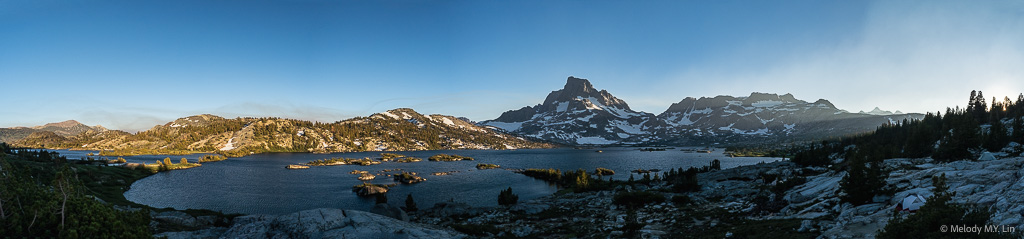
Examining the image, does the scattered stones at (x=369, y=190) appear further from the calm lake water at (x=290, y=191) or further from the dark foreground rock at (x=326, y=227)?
the dark foreground rock at (x=326, y=227)

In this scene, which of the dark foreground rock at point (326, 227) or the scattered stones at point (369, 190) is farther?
the scattered stones at point (369, 190)

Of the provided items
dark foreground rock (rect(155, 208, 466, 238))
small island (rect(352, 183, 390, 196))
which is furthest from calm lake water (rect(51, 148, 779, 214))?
dark foreground rock (rect(155, 208, 466, 238))

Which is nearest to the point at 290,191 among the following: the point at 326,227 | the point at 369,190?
the point at 369,190

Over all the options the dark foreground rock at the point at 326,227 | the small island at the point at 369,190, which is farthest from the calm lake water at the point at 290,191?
the dark foreground rock at the point at 326,227

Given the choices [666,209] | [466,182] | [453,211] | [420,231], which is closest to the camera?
[420,231]

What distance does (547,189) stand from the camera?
3307 inches

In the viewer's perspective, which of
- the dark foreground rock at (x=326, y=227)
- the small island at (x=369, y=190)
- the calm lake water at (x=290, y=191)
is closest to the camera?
the dark foreground rock at (x=326, y=227)

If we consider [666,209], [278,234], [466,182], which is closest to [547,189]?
[466,182]

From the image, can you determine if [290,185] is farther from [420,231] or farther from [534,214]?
[420,231]

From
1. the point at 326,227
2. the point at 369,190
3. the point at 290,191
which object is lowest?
the point at 290,191

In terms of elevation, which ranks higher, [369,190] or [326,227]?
[326,227]

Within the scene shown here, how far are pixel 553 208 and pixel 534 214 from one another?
4.53m

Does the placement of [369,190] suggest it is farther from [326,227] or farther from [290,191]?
[326,227]

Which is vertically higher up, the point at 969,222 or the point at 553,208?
the point at 969,222
